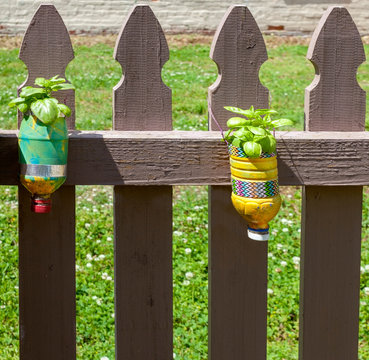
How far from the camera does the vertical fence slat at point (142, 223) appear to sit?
5.20 feet

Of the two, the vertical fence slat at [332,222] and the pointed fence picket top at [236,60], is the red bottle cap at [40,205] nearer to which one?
the pointed fence picket top at [236,60]

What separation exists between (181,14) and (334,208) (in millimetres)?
8404

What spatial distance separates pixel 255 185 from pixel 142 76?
1.33 ft

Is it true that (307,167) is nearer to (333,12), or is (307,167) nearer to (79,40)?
(333,12)

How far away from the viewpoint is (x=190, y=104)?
5.50 m

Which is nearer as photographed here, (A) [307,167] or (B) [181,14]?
(A) [307,167]

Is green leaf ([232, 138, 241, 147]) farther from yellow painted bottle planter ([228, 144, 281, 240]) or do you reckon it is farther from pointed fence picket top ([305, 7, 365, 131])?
pointed fence picket top ([305, 7, 365, 131])

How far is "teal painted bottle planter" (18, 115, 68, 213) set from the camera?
4.52ft

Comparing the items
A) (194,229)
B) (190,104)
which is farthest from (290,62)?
(194,229)

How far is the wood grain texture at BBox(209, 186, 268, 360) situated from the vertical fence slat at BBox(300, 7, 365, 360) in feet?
0.39

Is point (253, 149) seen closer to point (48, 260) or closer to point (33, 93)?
point (33, 93)

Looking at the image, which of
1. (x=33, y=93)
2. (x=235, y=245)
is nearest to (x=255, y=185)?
(x=235, y=245)

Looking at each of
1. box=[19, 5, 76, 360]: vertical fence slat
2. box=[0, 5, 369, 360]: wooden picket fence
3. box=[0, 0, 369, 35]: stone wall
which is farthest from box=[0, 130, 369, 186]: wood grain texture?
box=[0, 0, 369, 35]: stone wall

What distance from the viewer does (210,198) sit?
5.32 feet
